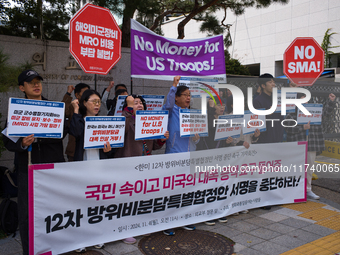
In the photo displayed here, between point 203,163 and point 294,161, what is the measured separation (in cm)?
195

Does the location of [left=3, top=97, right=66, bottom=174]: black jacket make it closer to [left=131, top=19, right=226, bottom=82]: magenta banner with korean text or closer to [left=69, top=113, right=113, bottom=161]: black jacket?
[left=69, top=113, right=113, bottom=161]: black jacket

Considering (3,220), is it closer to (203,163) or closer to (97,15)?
(203,163)

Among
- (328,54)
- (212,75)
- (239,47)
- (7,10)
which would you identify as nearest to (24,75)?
(212,75)

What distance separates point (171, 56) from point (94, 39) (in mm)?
1356

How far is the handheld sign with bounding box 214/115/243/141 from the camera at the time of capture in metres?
4.96

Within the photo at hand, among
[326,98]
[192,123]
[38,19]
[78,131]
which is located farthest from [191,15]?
[78,131]

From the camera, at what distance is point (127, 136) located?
4305 mm

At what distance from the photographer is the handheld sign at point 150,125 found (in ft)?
13.8

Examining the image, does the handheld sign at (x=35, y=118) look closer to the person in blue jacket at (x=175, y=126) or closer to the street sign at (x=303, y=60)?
the person in blue jacket at (x=175, y=126)

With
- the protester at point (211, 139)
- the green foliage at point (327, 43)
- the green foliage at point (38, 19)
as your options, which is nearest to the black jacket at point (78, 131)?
the protester at point (211, 139)

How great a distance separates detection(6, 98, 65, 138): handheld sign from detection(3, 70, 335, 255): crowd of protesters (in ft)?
0.34

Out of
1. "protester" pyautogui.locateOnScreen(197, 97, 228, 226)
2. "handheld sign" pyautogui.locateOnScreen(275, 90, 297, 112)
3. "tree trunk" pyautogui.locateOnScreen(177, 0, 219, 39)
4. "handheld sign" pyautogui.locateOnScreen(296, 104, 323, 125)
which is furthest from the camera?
"tree trunk" pyautogui.locateOnScreen(177, 0, 219, 39)

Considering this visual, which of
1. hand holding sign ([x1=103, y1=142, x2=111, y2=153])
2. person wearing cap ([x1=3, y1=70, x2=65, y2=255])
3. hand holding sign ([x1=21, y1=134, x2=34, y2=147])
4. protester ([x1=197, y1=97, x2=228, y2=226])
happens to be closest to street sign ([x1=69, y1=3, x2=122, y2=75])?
person wearing cap ([x1=3, y1=70, x2=65, y2=255])

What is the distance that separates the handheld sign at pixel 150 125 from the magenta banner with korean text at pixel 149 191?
1.14 feet
